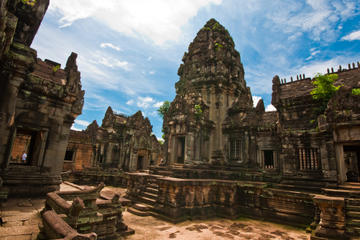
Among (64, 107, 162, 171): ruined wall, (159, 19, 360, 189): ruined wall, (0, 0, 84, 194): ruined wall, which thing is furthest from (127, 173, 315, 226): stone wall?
(64, 107, 162, 171): ruined wall

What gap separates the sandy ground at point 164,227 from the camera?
486 centimetres

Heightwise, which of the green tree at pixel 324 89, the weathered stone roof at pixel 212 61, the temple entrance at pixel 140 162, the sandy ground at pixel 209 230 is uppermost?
the weathered stone roof at pixel 212 61

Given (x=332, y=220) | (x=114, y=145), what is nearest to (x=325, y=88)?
(x=332, y=220)

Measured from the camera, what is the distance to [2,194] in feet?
20.9

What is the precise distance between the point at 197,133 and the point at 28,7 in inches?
447

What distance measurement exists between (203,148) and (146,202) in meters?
5.64

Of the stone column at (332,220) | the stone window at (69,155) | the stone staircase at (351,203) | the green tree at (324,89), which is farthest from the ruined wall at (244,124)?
the stone window at (69,155)

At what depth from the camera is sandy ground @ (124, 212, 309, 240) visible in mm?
7898

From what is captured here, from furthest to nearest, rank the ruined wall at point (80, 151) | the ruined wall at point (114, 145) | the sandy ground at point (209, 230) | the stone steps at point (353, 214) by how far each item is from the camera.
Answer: the ruined wall at point (114, 145), the ruined wall at point (80, 151), the sandy ground at point (209, 230), the stone steps at point (353, 214)

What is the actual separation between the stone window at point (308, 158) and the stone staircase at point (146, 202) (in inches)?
340

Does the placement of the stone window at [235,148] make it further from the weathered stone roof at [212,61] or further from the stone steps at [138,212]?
the stone steps at [138,212]

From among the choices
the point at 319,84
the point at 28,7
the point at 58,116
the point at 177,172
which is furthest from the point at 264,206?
the point at 28,7

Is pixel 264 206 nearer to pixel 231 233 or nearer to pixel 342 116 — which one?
pixel 231 233

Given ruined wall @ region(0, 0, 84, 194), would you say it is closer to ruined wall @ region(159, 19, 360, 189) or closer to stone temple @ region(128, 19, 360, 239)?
stone temple @ region(128, 19, 360, 239)
